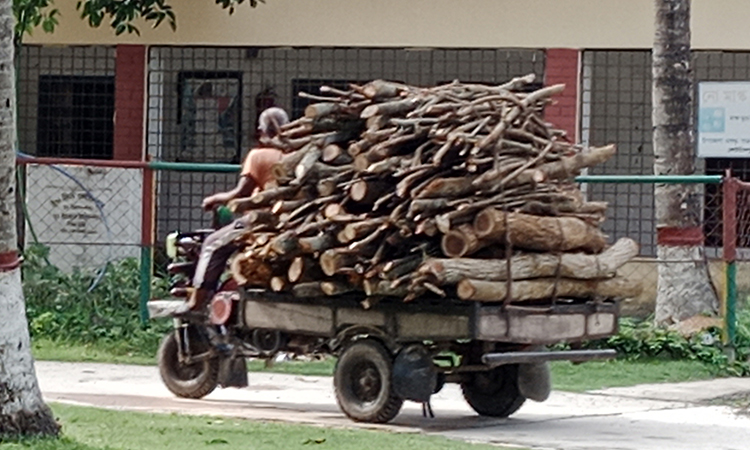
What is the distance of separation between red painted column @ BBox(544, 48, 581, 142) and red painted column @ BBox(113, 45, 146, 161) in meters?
4.50

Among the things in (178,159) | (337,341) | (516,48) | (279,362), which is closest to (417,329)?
(337,341)

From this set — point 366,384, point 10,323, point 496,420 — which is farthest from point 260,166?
point 10,323

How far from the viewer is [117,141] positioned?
18.8 m

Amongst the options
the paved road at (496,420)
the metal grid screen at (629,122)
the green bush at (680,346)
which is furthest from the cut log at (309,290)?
the metal grid screen at (629,122)

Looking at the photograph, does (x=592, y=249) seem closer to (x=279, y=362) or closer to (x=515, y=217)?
(x=515, y=217)

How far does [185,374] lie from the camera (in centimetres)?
1184

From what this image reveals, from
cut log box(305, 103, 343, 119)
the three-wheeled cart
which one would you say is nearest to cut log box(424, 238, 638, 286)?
the three-wheeled cart

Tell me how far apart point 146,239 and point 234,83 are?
540 centimetres

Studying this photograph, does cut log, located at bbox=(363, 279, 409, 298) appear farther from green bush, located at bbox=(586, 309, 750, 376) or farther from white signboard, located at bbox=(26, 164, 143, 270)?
white signboard, located at bbox=(26, 164, 143, 270)

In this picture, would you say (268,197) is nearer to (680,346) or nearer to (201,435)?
(201,435)

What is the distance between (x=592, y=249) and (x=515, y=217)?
0.91m

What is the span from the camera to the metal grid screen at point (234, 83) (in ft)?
63.6

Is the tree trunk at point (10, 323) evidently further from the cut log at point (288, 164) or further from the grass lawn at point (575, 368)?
the grass lawn at point (575, 368)

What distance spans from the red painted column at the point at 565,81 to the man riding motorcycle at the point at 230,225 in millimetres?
6820
